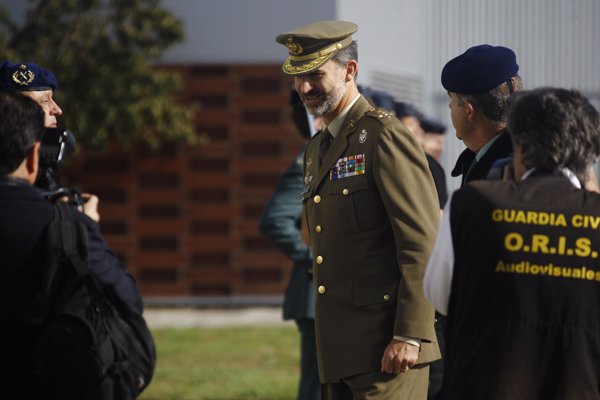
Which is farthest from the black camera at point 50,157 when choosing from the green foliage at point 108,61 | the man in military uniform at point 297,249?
the green foliage at point 108,61

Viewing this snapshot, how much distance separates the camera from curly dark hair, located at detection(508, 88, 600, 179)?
3125mm

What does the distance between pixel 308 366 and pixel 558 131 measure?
3317 millimetres

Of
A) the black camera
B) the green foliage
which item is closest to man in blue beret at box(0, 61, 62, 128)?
the black camera

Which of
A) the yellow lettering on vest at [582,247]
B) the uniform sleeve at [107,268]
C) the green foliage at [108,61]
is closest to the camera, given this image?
the yellow lettering on vest at [582,247]

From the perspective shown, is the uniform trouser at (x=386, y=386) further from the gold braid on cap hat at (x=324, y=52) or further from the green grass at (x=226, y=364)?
the green grass at (x=226, y=364)

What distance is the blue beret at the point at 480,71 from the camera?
12.7 ft

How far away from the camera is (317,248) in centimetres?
418

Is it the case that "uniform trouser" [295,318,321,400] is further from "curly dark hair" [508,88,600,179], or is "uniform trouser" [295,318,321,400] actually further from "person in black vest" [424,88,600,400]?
"curly dark hair" [508,88,600,179]

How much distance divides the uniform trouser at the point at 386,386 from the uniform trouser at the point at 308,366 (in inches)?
81.4

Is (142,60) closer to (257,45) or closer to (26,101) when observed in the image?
(257,45)

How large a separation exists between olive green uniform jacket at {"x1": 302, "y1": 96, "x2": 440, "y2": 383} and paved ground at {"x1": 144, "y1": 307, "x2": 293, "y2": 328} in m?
7.44

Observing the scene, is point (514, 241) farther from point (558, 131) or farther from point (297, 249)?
point (297, 249)

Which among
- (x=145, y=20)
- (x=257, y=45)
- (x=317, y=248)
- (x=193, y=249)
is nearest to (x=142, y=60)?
(x=145, y=20)

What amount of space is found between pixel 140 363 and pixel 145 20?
928cm
